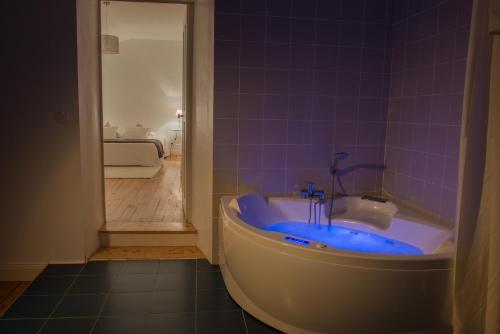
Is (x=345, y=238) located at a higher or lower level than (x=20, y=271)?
higher

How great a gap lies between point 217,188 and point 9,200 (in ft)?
4.58

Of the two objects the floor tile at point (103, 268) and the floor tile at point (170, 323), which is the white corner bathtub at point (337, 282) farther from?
the floor tile at point (103, 268)

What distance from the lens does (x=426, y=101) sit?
260 centimetres

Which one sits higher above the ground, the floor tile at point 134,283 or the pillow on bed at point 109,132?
the pillow on bed at point 109,132

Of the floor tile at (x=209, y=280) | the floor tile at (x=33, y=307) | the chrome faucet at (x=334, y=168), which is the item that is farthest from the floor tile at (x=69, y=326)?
the chrome faucet at (x=334, y=168)

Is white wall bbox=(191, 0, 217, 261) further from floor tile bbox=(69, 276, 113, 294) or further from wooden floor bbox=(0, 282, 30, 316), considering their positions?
wooden floor bbox=(0, 282, 30, 316)

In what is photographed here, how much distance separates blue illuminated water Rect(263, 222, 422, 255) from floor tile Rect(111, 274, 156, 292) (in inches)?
31.6

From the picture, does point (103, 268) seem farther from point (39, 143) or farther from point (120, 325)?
point (39, 143)

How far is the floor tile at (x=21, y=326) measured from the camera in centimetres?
210

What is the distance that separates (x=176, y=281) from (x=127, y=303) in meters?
0.37

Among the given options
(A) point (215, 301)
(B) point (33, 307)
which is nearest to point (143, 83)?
(B) point (33, 307)

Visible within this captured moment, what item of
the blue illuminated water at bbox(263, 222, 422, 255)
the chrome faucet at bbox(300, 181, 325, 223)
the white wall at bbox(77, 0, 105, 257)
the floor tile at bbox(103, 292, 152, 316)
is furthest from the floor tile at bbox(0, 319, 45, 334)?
the chrome faucet at bbox(300, 181, 325, 223)

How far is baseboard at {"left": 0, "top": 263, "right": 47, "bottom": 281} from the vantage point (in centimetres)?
286

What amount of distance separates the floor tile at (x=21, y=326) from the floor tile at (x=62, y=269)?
0.58 m
